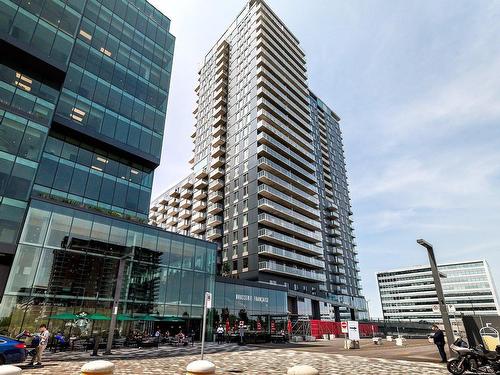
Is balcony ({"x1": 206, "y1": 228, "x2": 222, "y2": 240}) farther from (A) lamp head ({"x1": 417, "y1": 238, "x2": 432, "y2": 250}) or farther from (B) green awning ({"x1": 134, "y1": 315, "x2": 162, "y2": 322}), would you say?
(A) lamp head ({"x1": 417, "y1": 238, "x2": 432, "y2": 250})

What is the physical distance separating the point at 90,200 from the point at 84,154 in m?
4.98

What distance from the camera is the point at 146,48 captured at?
39.6 metres

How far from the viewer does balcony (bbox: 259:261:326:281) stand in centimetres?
4478

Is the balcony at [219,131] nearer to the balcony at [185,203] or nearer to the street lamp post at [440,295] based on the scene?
the balcony at [185,203]

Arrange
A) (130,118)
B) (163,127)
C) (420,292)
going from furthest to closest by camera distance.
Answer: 1. (420,292)
2. (163,127)
3. (130,118)

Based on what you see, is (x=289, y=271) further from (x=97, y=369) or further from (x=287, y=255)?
(x=97, y=369)

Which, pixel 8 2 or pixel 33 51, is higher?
pixel 8 2

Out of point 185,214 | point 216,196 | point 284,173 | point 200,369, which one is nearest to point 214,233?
point 216,196

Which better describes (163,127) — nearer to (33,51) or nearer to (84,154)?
(84,154)

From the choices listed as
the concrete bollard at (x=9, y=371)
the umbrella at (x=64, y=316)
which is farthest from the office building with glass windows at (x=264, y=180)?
the concrete bollard at (x=9, y=371)

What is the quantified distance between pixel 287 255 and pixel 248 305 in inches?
501

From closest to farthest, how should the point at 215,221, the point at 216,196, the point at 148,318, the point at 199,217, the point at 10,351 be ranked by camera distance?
the point at 10,351
the point at 148,318
the point at 215,221
the point at 216,196
the point at 199,217

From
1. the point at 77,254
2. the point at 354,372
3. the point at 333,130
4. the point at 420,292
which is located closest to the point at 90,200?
the point at 77,254

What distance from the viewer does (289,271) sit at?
157 ft
